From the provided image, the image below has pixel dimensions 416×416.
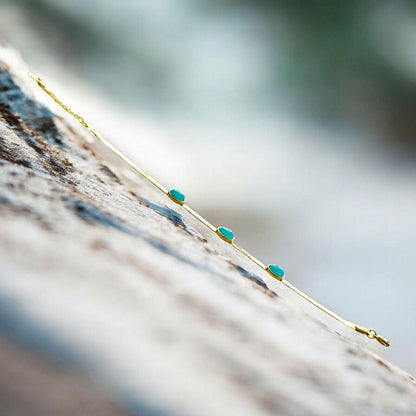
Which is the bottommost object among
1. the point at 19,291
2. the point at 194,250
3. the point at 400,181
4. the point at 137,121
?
the point at 19,291

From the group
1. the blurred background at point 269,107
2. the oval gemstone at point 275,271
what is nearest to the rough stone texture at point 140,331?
the oval gemstone at point 275,271

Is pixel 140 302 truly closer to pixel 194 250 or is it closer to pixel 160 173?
pixel 194 250

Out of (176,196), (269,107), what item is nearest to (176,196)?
(176,196)

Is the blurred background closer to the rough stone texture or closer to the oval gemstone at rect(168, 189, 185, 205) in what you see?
the oval gemstone at rect(168, 189, 185, 205)

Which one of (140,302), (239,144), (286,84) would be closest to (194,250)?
(140,302)

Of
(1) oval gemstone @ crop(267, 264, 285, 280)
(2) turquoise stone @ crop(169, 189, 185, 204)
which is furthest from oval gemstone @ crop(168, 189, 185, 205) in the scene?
(1) oval gemstone @ crop(267, 264, 285, 280)

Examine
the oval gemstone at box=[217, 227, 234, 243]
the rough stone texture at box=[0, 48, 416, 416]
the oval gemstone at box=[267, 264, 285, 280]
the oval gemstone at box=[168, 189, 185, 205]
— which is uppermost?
the oval gemstone at box=[168, 189, 185, 205]
